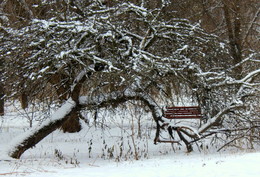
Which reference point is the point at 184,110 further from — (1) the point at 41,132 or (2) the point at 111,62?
(1) the point at 41,132

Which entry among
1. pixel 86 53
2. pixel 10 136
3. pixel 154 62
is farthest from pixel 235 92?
pixel 10 136

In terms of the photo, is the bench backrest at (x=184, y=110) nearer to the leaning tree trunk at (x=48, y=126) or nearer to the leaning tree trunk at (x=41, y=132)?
the leaning tree trunk at (x=48, y=126)

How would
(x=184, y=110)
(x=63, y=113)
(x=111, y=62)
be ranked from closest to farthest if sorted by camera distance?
(x=111, y=62) → (x=63, y=113) → (x=184, y=110)

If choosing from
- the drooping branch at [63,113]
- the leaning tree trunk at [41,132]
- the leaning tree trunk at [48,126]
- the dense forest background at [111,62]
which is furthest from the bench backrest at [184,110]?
the leaning tree trunk at [41,132]

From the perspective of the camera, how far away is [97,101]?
8000mm

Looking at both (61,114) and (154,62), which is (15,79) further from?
(154,62)

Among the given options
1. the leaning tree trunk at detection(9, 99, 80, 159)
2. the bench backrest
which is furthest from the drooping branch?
the bench backrest

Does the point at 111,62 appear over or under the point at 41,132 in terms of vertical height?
over

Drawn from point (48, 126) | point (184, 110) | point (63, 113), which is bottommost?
point (48, 126)

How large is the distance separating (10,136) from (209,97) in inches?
345

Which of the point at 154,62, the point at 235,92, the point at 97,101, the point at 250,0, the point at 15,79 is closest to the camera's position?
the point at 154,62

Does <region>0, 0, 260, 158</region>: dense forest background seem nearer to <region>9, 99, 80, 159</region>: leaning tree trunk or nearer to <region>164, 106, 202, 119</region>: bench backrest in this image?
<region>9, 99, 80, 159</region>: leaning tree trunk

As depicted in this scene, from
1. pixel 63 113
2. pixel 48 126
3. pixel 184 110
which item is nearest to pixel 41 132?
pixel 48 126

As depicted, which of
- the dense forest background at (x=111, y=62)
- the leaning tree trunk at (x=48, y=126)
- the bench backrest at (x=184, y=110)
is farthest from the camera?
the bench backrest at (x=184, y=110)
